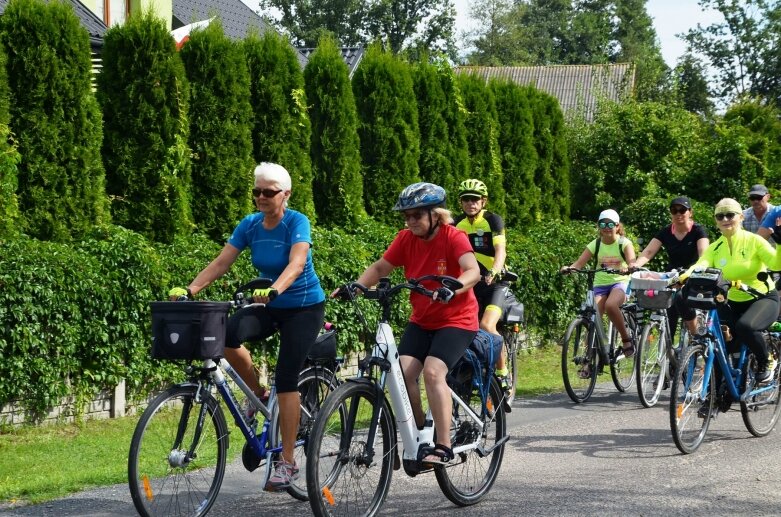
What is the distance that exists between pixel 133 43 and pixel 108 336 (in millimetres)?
3710

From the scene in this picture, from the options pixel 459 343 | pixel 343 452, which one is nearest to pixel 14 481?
pixel 343 452

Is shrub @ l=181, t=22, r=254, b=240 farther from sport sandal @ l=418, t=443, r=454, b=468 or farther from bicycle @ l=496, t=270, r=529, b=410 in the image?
sport sandal @ l=418, t=443, r=454, b=468

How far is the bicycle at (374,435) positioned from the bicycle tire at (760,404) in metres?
3.54

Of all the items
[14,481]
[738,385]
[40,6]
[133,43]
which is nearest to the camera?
[14,481]

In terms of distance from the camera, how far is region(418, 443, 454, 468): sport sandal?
20.7 ft

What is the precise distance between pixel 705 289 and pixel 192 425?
4.65 metres

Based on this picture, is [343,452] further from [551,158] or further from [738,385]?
[551,158]

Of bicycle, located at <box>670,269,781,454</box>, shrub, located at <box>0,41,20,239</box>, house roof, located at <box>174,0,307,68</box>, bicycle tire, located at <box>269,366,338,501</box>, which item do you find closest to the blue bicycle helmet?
bicycle tire, located at <box>269,366,338,501</box>

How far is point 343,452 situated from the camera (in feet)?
20.0

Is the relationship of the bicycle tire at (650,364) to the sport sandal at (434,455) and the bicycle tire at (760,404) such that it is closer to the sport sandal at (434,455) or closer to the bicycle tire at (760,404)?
the bicycle tire at (760,404)

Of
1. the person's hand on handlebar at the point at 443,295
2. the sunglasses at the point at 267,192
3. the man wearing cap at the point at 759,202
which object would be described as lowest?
the person's hand on handlebar at the point at 443,295

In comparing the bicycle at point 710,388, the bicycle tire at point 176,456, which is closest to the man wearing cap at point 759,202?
the bicycle at point 710,388

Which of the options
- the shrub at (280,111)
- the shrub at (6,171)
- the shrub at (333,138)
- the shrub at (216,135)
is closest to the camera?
the shrub at (6,171)

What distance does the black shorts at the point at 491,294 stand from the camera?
33.3 feet
